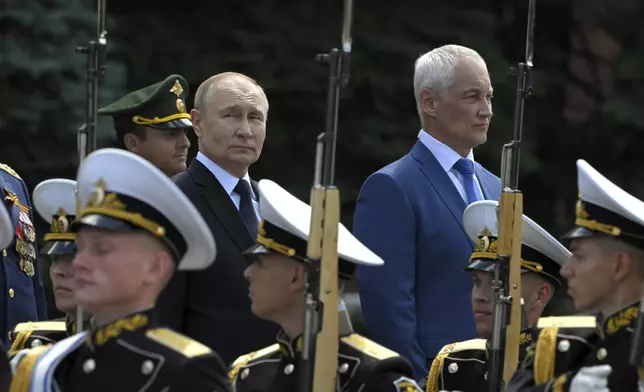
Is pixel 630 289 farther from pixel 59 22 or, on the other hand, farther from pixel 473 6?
pixel 473 6

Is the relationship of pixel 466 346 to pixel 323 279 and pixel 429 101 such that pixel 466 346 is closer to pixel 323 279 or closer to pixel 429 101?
pixel 429 101

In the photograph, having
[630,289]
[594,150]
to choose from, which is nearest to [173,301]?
[630,289]

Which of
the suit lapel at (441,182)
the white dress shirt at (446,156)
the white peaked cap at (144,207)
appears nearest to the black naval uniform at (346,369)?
the white peaked cap at (144,207)

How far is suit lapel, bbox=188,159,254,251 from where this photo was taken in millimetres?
7828

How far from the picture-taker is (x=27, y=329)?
310 inches

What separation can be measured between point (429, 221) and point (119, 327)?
2006 mm

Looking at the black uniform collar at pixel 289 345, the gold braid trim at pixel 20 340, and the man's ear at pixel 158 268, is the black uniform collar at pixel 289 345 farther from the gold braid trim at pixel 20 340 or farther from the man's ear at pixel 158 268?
the gold braid trim at pixel 20 340

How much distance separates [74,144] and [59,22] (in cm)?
74

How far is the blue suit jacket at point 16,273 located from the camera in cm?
849

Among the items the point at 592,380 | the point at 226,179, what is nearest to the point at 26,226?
the point at 226,179

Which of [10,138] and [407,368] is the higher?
[10,138]

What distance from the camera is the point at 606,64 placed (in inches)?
580

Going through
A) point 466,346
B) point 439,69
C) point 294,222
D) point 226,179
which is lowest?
point 466,346

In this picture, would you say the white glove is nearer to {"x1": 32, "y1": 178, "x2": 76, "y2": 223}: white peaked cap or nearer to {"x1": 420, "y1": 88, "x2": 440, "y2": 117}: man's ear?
{"x1": 420, "y1": 88, "x2": 440, "y2": 117}: man's ear
